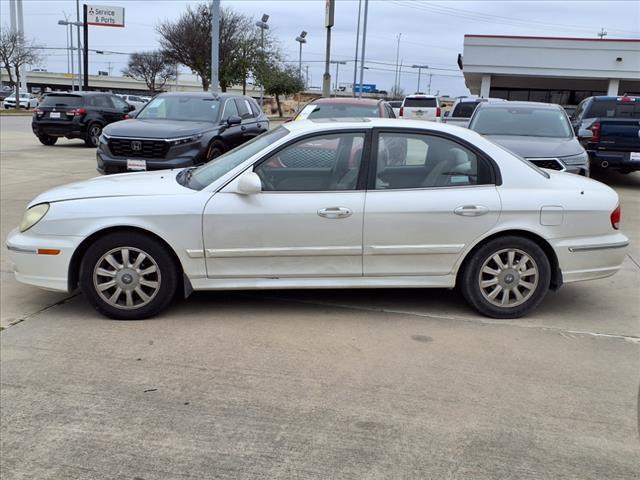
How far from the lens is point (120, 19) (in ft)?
189

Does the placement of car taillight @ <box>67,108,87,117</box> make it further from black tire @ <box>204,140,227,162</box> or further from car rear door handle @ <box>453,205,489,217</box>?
car rear door handle @ <box>453,205,489,217</box>

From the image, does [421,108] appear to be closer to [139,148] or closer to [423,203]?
[139,148]

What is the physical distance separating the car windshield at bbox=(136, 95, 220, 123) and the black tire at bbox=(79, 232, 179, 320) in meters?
6.21

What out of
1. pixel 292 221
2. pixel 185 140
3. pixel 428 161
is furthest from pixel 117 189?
pixel 185 140

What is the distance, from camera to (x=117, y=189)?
4.70 metres

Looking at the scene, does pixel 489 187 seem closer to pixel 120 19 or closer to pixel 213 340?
pixel 213 340

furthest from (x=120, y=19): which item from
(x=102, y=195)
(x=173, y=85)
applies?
(x=102, y=195)

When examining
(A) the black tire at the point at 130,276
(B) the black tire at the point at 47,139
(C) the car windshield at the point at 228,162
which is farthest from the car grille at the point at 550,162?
(B) the black tire at the point at 47,139

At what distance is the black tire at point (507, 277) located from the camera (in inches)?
183

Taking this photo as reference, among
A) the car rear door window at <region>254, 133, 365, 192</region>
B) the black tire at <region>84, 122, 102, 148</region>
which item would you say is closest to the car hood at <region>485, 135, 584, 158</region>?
the car rear door window at <region>254, 133, 365, 192</region>

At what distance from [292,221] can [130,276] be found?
50.5 inches

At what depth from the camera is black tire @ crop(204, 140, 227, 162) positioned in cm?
962

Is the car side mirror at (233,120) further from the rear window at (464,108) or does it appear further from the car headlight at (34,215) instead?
the rear window at (464,108)

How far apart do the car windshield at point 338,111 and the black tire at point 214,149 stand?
1.41 metres
